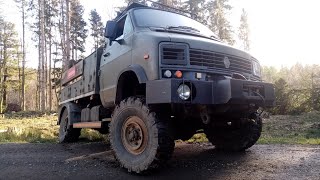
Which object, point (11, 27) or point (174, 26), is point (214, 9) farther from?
point (174, 26)

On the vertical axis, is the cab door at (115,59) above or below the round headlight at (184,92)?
above

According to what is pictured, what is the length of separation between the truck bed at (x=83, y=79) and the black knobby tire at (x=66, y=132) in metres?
0.55

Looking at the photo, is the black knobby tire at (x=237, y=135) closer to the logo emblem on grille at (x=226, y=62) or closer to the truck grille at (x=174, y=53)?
the logo emblem on grille at (x=226, y=62)

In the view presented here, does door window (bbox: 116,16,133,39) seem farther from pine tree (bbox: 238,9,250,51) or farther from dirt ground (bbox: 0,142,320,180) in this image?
Answer: pine tree (bbox: 238,9,250,51)

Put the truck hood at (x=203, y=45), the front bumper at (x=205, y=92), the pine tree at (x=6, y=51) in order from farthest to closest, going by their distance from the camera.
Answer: the pine tree at (x=6, y=51)
the truck hood at (x=203, y=45)
the front bumper at (x=205, y=92)

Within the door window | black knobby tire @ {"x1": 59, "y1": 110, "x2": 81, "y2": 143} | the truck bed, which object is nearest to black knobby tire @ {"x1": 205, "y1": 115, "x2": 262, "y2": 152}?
the door window

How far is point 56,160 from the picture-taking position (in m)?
5.96

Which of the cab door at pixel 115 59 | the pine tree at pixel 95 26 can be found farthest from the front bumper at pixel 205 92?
the pine tree at pixel 95 26

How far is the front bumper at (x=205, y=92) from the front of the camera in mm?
4328

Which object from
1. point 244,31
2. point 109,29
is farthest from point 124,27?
point 244,31

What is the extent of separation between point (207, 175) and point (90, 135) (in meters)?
6.45

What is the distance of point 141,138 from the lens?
4793mm

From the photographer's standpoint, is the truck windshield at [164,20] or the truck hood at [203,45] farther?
the truck windshield at [164,20]

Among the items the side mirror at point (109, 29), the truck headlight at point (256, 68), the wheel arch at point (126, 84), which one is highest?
the side mirror at point (109, 29)
